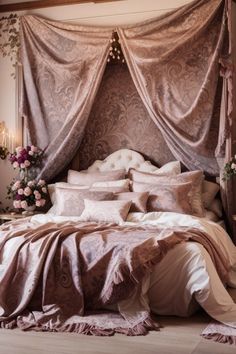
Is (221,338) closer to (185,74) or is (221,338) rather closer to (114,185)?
(114,185)

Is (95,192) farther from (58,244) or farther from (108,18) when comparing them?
(108,18)

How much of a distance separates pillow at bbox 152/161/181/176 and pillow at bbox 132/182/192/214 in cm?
27

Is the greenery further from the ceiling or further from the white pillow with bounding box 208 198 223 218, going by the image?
the white pillow with bounding box 208 198 223 218

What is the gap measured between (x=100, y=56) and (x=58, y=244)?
7.88ft

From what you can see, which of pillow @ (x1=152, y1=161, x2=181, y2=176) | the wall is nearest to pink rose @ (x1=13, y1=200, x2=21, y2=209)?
the wall

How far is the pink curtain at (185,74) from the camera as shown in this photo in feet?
18.0

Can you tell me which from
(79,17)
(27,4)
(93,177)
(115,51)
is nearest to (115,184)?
(93,177)

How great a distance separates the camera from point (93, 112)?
621cm

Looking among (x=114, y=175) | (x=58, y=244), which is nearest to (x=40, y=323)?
(x=58, y=244)

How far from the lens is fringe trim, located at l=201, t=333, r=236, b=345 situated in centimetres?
351

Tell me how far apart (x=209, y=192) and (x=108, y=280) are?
1923mm

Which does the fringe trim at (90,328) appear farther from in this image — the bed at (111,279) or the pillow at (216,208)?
the pillow at (216,208)

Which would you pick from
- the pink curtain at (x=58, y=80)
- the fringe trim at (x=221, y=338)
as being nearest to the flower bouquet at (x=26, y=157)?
the pink curtain at (x=58, y=80)

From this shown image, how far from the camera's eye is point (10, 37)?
6414mm
